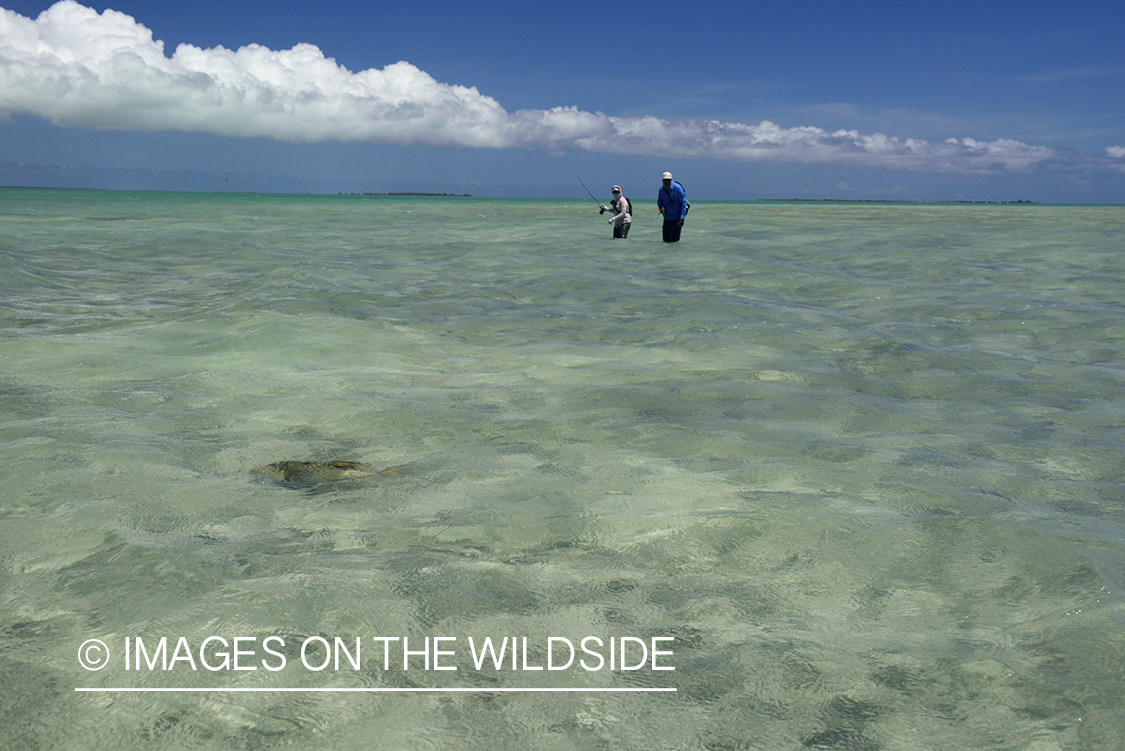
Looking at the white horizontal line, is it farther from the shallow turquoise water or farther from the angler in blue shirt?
the angler in blue shirt

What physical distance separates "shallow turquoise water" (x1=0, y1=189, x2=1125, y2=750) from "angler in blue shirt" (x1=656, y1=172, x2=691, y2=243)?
40.4ft

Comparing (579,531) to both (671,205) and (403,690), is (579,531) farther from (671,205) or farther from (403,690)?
(671,205)

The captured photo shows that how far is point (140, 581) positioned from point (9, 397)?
3.34m

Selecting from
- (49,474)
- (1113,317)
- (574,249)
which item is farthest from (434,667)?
(574,249)

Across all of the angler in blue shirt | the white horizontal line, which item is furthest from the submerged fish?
the angler in blue shirt

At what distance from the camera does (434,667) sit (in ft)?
7.86

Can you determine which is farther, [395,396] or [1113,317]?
[1113,317]

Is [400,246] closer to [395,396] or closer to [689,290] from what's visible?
[689,290]

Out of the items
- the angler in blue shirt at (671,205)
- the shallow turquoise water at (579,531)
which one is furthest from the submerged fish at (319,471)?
the angler in blue shirt at (671,205)

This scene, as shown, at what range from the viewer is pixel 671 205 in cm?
2098

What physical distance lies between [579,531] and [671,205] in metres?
18.6

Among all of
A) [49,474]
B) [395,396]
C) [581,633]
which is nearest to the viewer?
[581,633]

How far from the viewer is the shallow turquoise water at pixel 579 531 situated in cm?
220

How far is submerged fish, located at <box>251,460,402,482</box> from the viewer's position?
402 centimetres
